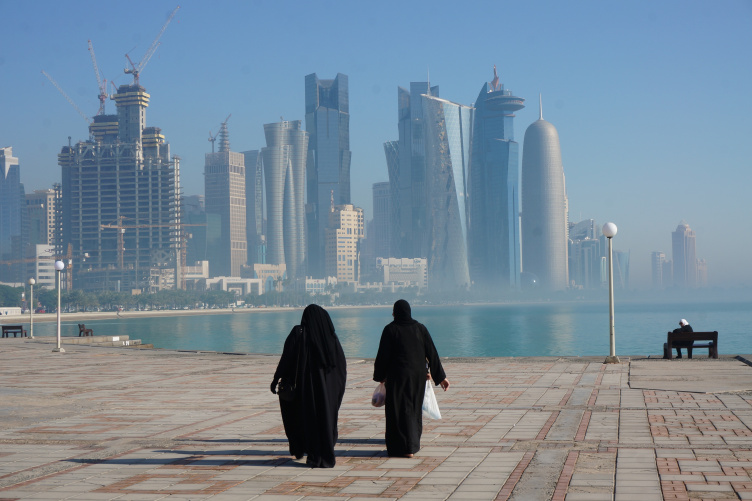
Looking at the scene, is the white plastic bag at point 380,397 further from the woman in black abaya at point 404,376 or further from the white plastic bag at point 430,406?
the white plastic bag at point 430,406

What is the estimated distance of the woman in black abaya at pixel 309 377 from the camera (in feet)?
25.9

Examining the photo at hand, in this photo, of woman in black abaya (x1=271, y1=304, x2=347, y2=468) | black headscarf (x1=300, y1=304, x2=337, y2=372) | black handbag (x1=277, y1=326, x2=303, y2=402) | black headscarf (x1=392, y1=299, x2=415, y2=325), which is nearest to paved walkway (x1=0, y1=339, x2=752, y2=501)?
woman in black abaya (x1=271, y1=304, x2=347, y2=468)

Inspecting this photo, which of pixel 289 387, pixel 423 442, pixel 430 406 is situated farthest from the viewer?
pixel 423 442

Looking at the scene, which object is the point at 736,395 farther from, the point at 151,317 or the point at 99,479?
the point at 151,317

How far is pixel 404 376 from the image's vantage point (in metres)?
8.20

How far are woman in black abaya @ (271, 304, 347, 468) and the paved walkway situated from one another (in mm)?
377

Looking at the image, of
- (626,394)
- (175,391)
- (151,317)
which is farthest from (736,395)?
(151,317)

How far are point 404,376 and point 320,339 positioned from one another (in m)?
0.93

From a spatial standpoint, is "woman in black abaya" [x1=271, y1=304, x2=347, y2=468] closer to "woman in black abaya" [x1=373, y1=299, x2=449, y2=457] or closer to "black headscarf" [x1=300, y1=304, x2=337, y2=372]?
"black headscarf" [x1=300, y1=304, x2=337, y2=372]

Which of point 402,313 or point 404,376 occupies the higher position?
point 402,313

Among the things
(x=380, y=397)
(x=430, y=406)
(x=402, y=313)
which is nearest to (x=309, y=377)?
(x=380, y=397)

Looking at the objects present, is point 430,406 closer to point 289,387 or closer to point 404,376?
point 404,376

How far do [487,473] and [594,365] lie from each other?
12.2 m

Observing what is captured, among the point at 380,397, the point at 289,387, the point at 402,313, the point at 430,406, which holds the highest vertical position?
the point at 402,313
